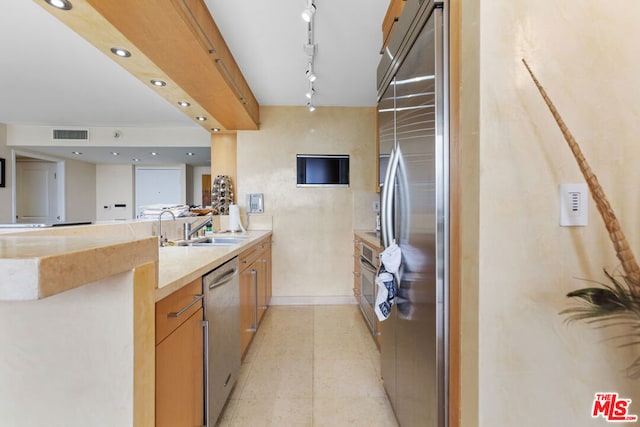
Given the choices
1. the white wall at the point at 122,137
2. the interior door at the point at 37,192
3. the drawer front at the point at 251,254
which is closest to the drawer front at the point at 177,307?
the drawer front at the point at 251,254

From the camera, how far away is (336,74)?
2.66 m

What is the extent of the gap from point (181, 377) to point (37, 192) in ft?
21.8

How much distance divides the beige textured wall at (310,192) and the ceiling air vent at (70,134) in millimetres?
2853

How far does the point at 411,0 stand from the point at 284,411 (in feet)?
7.37

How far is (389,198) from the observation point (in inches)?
52.0

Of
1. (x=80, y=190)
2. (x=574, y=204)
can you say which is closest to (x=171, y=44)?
(x=574, y=204)

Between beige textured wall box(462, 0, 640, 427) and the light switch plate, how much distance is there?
19 mm

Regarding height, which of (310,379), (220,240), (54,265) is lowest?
(310,379)

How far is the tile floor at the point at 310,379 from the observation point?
5.12ft

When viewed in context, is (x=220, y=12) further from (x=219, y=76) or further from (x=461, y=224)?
(x=461, y=224)

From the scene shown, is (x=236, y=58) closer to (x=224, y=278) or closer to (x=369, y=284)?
(x=224, y=278)
